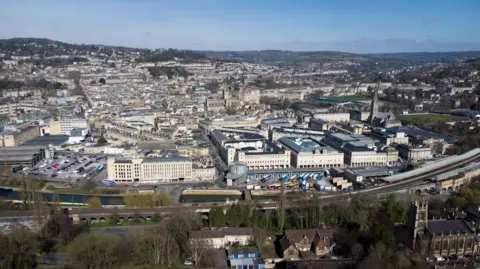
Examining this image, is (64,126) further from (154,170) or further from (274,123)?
(274,123)

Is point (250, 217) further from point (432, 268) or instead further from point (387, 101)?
point (387, 101)

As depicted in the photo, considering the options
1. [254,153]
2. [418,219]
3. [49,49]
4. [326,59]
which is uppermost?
[49,49]

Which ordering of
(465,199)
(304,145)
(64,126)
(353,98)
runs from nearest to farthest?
1. (465,199)
2. (304,145)
3. (64,126)
4. (353,98)

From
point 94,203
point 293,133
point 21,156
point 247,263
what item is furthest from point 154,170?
point 293,133

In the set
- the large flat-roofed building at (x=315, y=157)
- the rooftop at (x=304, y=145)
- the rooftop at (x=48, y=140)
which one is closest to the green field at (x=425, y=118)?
the rooftop at (x=304, y=145)

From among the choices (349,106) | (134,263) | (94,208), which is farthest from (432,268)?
(349,106)

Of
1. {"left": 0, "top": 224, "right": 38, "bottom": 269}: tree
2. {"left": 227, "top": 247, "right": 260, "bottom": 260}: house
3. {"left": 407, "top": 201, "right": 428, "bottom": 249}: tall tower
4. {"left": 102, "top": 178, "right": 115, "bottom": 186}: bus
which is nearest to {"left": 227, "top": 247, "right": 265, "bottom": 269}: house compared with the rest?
{"left": 227, "top": 247, "right": 260, "bottom": 260}: house

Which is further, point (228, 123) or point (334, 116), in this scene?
point (334, 116)
